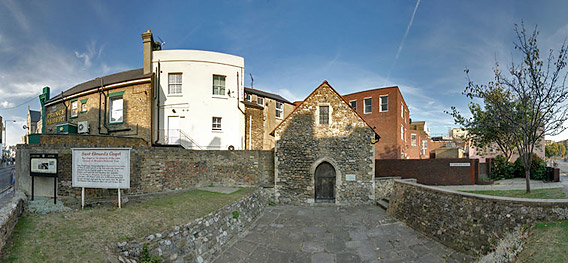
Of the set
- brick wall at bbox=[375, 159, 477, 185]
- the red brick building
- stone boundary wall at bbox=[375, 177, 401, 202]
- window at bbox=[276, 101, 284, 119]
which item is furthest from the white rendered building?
the red brick building

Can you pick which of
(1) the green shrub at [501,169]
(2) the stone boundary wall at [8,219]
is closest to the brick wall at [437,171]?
(1) the green shrub at [501,169]

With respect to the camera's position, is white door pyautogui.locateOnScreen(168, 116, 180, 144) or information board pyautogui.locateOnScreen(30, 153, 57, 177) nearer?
information board pyautogui.locateOnScreen(30, 153, 57, 177)

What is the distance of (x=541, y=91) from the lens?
31.9 ft

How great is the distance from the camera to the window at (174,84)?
17.0 metres

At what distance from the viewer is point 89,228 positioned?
638 cm

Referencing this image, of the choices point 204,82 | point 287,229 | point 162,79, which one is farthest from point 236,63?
point 287,229

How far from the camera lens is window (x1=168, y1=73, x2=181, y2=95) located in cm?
1705

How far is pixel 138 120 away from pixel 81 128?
257 inches

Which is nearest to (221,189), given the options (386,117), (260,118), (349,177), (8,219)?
(349,177)

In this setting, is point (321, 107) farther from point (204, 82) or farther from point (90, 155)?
point (90, 155)

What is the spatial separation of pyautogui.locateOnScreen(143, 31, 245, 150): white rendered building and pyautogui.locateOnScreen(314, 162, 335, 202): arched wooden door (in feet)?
23.9

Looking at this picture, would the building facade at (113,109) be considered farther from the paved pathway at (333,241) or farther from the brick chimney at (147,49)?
the paved pathway at (333,241)

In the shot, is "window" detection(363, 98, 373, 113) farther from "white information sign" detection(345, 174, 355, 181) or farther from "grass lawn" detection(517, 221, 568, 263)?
"grass lawn" detection(517, 221, 568, 263)

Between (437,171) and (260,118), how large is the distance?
14769 mm
